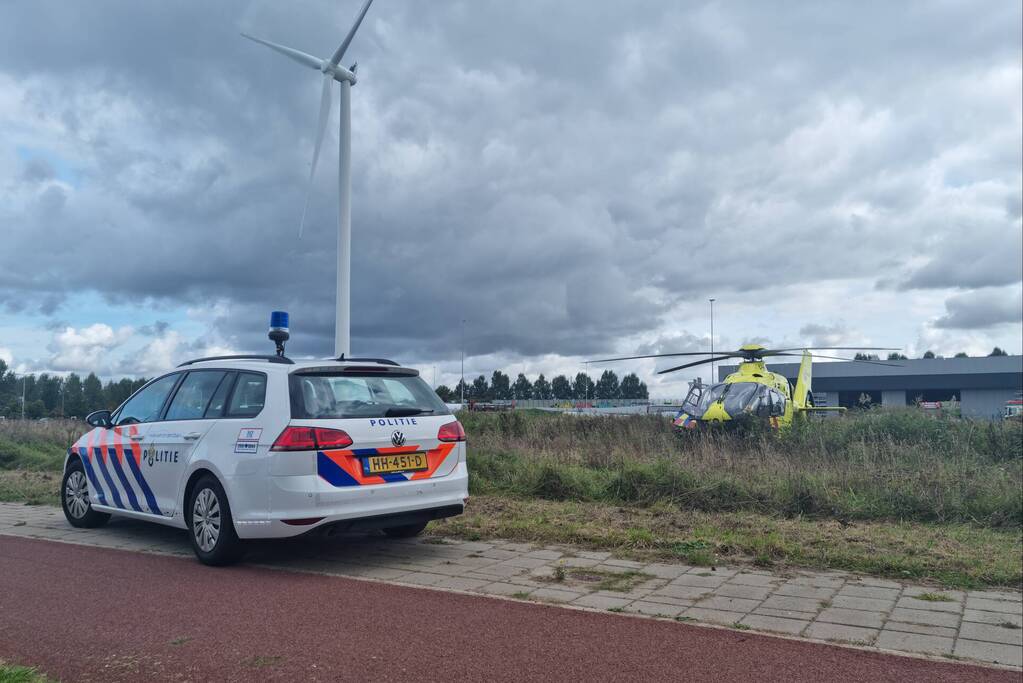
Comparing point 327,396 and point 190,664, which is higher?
point 327,396

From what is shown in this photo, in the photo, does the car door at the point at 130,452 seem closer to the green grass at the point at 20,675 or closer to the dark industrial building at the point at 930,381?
the green grass at the point at 20,675

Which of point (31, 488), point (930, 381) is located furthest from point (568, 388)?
point (31, 488)

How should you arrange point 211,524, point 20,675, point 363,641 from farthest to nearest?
point 211,524, point 363,641, point 20,675

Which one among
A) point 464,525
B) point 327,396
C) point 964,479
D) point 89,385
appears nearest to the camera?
point 327,396

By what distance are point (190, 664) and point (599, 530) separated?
15.2 feet

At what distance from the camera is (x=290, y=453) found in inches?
251

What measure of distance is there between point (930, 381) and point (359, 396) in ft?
224

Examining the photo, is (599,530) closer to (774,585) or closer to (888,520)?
(774,585)

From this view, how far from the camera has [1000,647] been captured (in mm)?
4719

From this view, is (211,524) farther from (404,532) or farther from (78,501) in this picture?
(78,501)

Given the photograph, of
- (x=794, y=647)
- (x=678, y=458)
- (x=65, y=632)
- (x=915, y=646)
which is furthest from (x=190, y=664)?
(x=678, y=458)

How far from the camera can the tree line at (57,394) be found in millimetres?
25969

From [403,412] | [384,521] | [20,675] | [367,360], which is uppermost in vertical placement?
[367,360]

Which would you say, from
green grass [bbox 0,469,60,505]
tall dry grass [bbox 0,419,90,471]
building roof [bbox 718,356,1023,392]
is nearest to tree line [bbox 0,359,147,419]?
tall dry grass [bbox 0,419,90,471]
